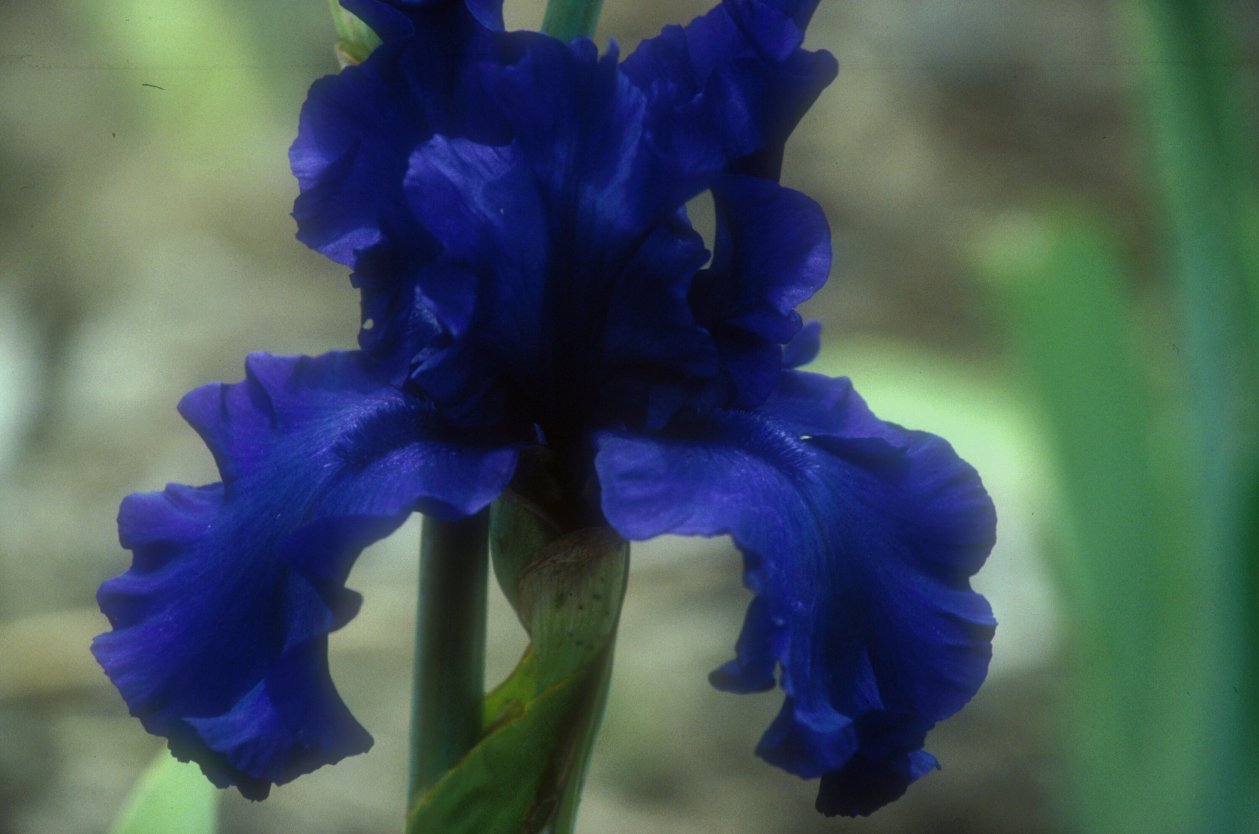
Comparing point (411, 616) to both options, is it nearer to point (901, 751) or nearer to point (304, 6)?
point (304, 6)

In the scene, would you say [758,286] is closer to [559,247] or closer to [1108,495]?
[559,247]

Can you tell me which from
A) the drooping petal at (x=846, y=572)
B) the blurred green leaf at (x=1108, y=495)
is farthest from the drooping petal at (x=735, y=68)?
the blurred green leaf at (x=1108, y=495)

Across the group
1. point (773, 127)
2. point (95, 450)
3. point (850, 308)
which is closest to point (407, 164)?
point (773, 127)

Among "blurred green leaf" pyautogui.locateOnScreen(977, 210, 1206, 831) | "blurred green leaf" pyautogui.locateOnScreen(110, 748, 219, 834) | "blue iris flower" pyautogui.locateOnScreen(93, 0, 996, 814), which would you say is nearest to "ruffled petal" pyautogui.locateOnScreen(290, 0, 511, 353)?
"blue iris flower" pyautogui.locateOnScreen(93, 0, 996, 814)

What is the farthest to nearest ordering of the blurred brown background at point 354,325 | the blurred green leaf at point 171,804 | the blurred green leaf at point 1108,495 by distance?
the blurred brown background at point 354,325
the blurred green leaf at point 1108,495
the blurred green leaf at point 171,804

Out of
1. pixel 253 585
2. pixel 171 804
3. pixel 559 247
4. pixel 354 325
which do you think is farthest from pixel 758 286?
pixel 354 325

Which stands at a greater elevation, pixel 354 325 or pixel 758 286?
pixel 354 325

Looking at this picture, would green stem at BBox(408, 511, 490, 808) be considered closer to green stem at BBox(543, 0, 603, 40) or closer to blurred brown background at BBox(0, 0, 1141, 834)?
green stem at BBox(543, 0, 603, 40)

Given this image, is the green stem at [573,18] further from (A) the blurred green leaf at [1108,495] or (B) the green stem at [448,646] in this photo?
(A) the blurred green leaf at [1108,495]
